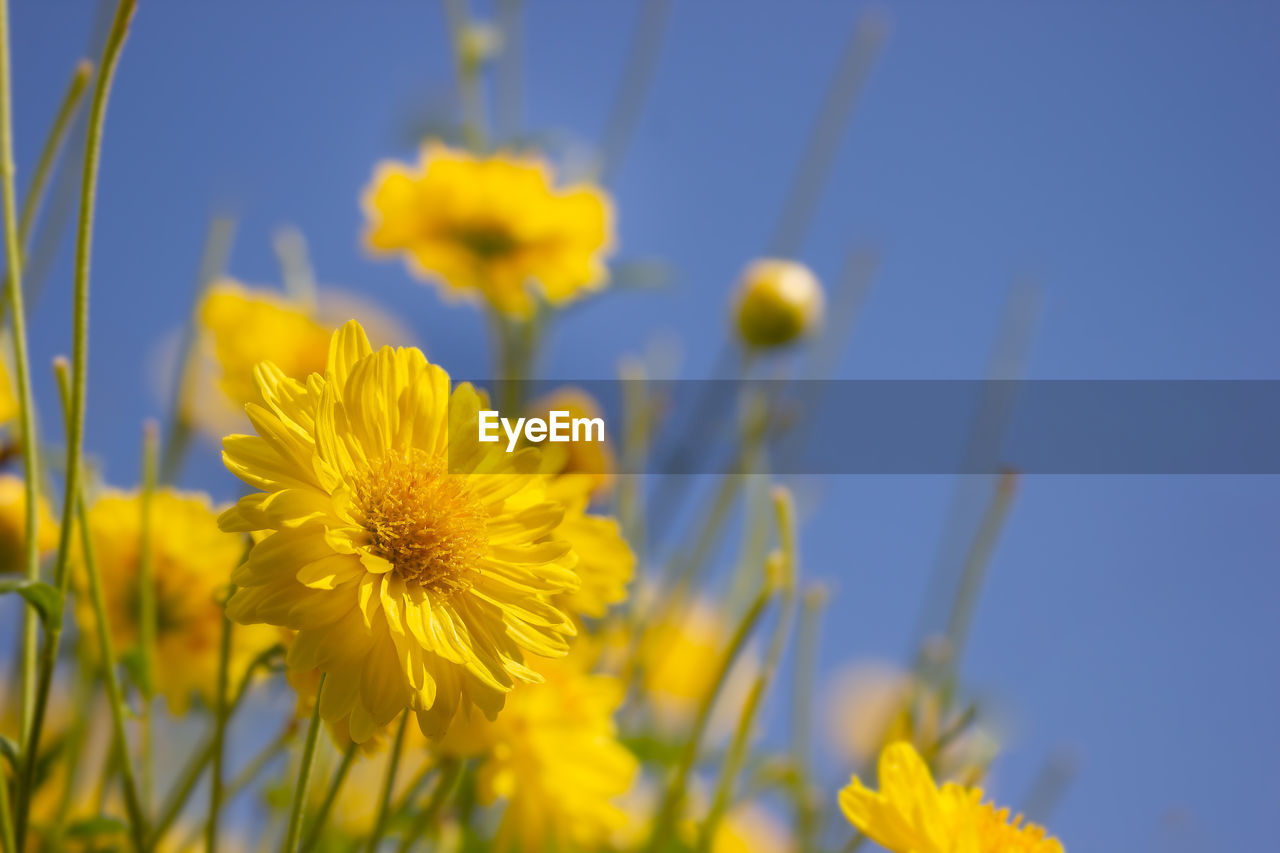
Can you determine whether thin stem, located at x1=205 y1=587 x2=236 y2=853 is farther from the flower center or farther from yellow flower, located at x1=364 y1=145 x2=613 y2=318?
yellow flower, located at x1=364 y1=145 x2=613 y2=318

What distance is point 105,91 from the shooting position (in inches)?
9.1

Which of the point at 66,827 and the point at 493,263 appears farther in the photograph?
the point at 493,263

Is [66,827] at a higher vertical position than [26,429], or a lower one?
lower

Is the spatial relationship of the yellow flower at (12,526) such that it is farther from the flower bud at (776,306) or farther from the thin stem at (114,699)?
the flower bud at (776,306)

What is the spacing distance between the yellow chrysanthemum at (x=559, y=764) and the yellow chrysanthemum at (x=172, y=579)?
0.11m

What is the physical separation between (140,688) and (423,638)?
5.5 inches

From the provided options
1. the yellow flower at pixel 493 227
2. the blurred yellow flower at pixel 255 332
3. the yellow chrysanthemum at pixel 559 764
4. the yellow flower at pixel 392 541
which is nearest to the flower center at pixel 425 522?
the yellow flower at pixel 392 541

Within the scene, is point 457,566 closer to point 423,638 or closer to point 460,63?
point 423,638

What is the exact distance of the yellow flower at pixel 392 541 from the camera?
22 cm

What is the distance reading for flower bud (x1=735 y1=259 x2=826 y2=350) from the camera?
70cm

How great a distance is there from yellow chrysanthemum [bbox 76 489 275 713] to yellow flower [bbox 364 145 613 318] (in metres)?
0.36

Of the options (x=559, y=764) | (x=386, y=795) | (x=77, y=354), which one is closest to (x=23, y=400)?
(x=77, y=354)

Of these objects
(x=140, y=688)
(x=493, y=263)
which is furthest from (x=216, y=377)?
(x=140, y=688)

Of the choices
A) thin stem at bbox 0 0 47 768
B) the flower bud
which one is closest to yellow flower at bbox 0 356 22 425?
thin stem at bbox 0 0 47 768
